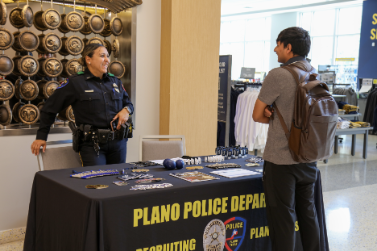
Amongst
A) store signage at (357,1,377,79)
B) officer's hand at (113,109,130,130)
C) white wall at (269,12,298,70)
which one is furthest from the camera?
white wall at (269,12,298,70)

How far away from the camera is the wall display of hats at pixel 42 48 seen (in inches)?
136

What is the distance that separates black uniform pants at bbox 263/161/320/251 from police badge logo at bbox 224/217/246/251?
0.20 m

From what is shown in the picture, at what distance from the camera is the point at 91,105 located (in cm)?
282

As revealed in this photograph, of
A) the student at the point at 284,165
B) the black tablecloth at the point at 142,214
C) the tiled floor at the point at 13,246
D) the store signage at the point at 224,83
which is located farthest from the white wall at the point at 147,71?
the student at the point at 284,165

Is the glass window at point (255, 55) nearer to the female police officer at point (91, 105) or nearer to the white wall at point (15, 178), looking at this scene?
the white wall at point (15, 178)

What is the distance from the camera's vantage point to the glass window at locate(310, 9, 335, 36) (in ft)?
45.1

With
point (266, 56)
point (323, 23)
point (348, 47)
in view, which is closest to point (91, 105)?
point (348, 47)

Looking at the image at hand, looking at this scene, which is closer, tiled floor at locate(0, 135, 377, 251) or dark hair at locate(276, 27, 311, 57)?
dark hair at locate(276, 27, 311, 57)

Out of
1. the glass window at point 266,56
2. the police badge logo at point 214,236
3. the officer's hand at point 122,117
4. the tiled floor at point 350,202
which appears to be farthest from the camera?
the glass window at point 266,56

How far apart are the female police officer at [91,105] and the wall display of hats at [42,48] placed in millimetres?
770

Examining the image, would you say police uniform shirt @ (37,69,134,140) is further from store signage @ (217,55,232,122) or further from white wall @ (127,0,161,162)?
store signage @ (217,55,232,122)

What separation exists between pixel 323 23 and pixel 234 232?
13483 mm

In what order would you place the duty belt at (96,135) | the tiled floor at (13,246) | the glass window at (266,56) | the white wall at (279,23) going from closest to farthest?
the duty belt at (96,135) → the tiled floor at (13,246) → the white wall at (279,23) → the glass window at (266,56)

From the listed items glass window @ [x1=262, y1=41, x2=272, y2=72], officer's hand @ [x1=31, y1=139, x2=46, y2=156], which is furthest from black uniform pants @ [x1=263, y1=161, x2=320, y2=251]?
glass window @ [x1=262, y1=41, x2=272, y2=72]
